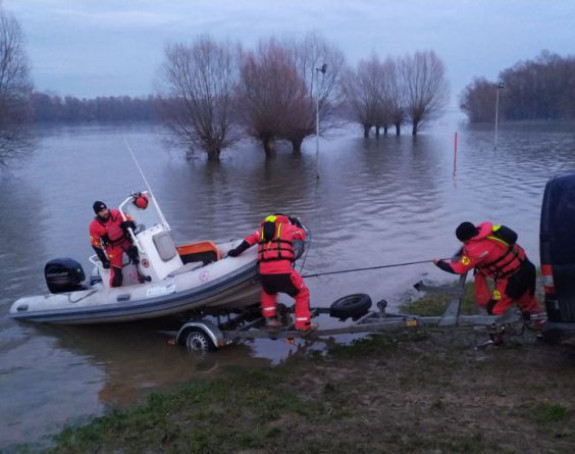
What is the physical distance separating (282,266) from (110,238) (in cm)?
262

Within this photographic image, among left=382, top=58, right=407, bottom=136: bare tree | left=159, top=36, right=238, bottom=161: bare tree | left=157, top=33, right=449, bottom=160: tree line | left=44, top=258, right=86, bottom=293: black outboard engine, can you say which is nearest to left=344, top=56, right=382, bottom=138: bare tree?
left=382, top=58, right=407, bottom=136: bare tree

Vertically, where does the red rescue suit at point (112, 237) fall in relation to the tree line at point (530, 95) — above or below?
below

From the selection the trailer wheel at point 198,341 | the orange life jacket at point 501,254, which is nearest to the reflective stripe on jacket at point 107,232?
the trailer wheel at point 198,341

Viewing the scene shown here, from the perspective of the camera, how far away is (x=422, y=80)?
68.6m

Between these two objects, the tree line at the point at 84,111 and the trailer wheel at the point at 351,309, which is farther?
the tree line at the point at 84,111

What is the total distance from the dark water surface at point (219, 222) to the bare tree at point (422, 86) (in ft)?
99.4

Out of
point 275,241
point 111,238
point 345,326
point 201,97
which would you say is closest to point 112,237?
point 111,238

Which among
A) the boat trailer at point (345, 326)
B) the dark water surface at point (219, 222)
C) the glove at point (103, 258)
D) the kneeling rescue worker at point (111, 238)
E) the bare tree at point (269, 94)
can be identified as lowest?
the dark water surface at point (219, 222)

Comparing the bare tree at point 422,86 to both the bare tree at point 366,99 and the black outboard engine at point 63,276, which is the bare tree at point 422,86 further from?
the black outboard engine at point 63,276

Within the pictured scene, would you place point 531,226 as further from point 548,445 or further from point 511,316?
point 548,445

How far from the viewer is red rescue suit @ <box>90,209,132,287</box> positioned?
24.5 feet

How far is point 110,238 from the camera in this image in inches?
295

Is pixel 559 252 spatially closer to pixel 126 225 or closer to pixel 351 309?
pixel 351 309

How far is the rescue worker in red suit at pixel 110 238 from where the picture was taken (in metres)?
7.46
